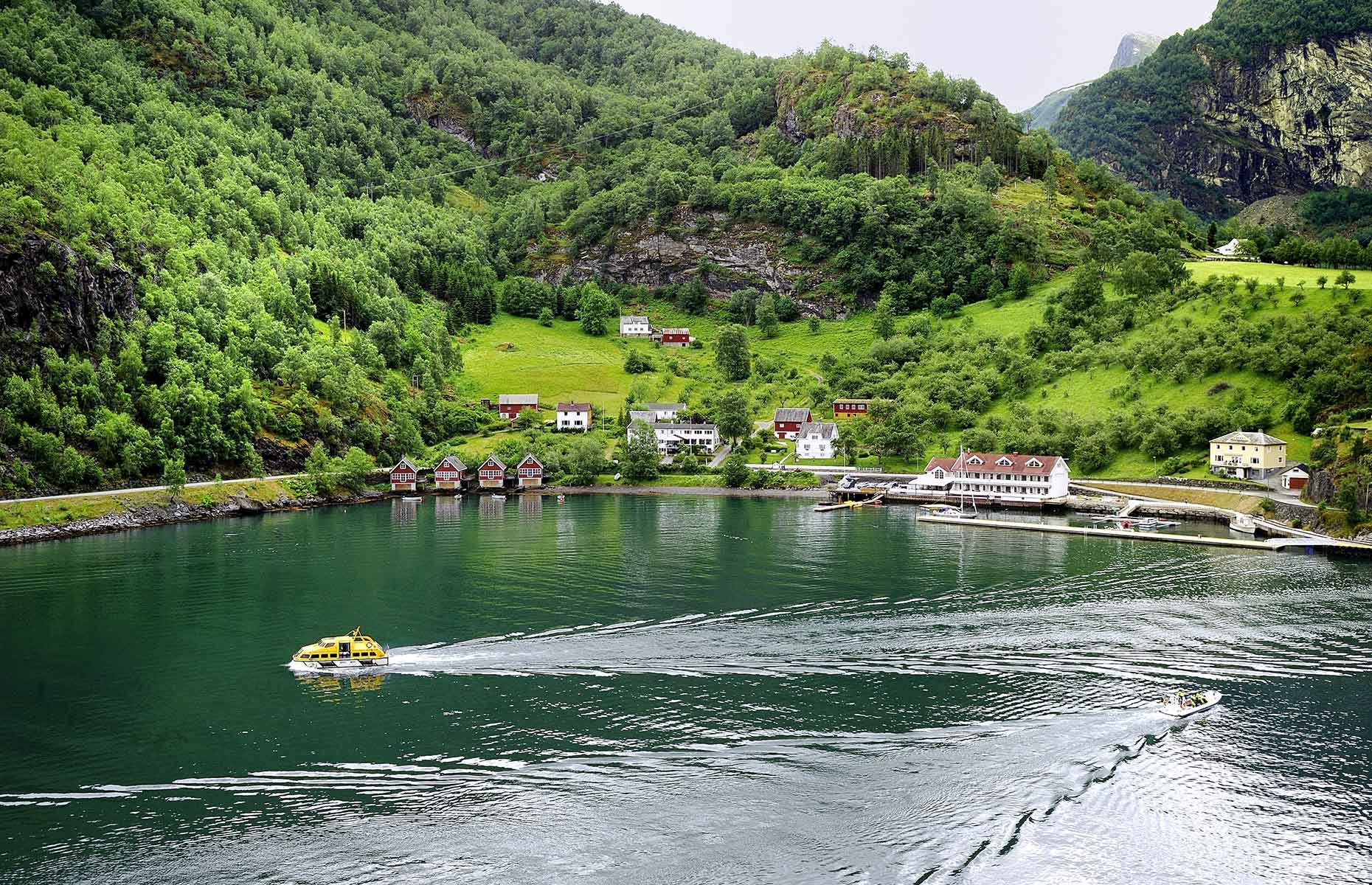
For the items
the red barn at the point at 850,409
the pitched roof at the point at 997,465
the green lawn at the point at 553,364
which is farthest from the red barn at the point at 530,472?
the pitched roof at the point at 997,465

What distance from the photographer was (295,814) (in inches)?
1223

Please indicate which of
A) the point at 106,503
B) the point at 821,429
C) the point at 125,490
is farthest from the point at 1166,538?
the point at 125,490

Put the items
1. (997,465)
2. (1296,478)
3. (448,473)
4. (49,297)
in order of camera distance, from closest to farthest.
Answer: (1296,478)
(49,297)
(997,465)
(448,473)

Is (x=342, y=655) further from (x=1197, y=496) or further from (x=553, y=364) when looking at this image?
(x=553, y=364)

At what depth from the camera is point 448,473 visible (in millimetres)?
123688

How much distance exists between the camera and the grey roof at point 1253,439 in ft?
306

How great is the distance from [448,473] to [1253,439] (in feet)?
294

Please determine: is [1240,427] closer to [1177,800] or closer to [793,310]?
[1177,800]

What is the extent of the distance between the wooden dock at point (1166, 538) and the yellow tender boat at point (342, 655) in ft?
203

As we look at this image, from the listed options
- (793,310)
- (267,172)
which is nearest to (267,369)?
(267,172)

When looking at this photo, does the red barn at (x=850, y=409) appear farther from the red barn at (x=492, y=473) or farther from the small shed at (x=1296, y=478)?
the small shed at (x=1296, y=478)

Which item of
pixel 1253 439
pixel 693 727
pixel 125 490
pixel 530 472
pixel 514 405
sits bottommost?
pixel 693 727

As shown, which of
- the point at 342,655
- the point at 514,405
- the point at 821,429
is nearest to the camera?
the point at 342,655

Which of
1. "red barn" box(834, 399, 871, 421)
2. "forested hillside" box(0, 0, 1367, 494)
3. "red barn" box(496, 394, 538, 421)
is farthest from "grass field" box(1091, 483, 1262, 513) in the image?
"red barn" box(496, 394, 538, 421)
